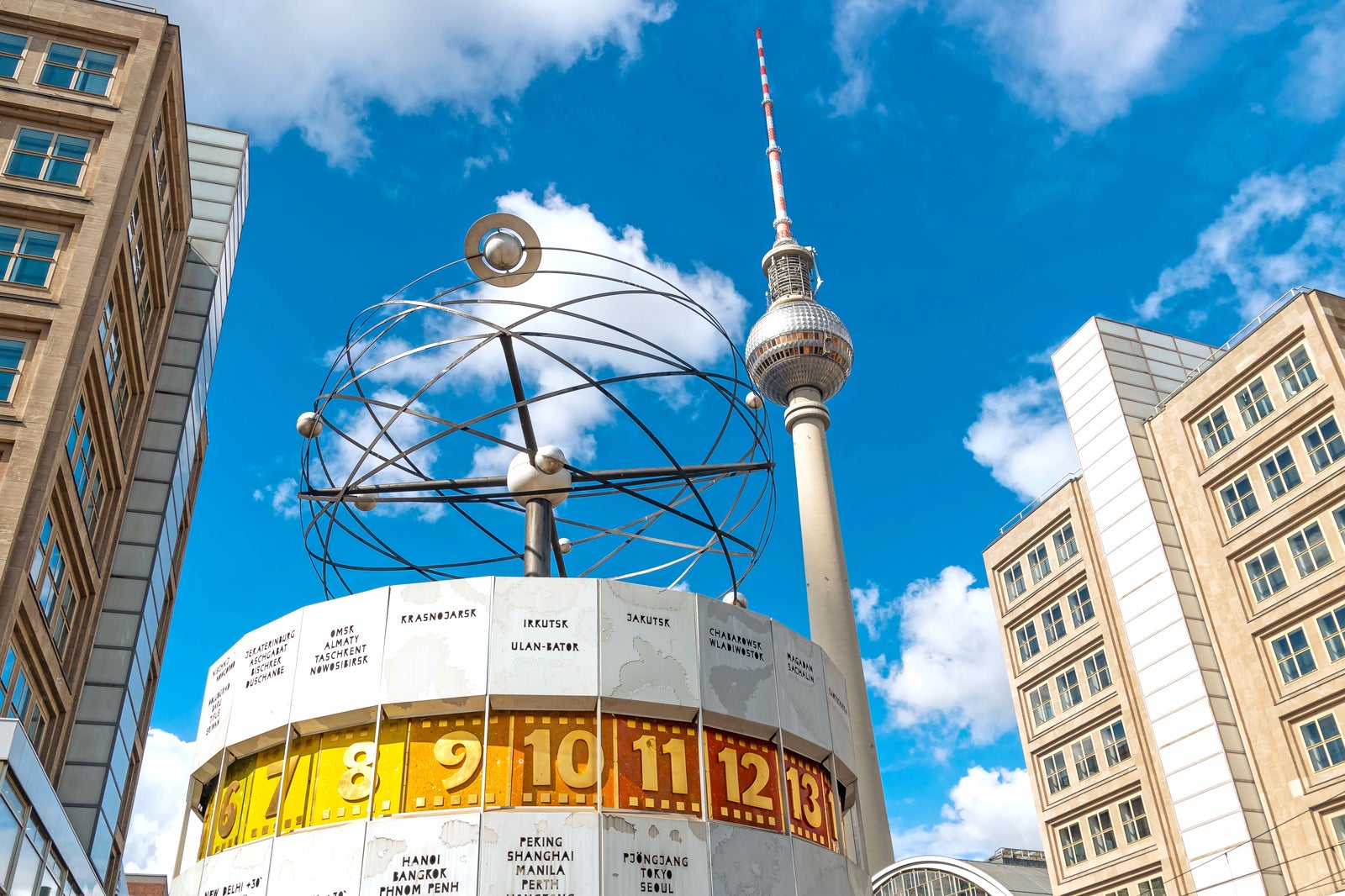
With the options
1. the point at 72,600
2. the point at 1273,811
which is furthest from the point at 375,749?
the point at 1273,811

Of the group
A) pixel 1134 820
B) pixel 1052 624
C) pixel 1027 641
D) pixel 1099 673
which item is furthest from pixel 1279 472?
pixel 1027 641

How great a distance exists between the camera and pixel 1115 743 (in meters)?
56.3

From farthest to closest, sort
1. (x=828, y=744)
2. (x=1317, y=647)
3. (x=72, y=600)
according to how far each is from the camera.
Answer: (x=1317, y=647) < (x=72, y=600) < (x=828, y=744)

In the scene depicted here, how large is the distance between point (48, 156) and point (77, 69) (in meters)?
4.91

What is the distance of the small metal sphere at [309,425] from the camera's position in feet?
65.6

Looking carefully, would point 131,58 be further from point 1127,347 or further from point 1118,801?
point 1118,801

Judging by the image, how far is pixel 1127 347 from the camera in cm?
5841

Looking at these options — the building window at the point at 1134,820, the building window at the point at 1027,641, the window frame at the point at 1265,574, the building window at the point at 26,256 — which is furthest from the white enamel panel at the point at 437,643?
the building window at the point at 1027,641

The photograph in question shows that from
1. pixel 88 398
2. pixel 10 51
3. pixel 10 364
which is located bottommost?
pixel 10 364

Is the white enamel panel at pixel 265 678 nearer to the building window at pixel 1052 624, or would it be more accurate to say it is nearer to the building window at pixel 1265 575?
the building window at pixel 1265 575

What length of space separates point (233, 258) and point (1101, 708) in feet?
177

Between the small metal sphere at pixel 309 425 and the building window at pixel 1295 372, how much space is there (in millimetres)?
43034

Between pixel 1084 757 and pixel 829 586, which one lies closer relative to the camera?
pixel 1084 757

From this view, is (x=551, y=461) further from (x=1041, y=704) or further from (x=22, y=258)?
(x=1041, y=704)
